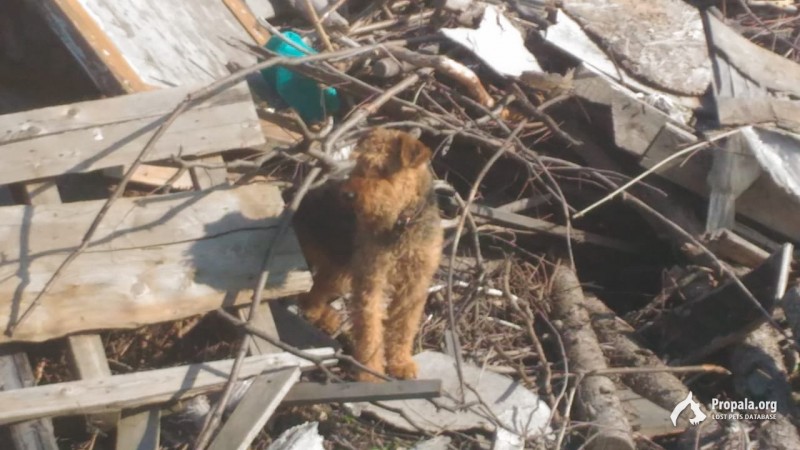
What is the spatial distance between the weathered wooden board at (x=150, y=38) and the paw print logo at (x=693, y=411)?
2.92 metres

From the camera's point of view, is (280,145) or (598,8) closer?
(280,145)

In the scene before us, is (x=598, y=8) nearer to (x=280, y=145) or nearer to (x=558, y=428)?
A: (x=280, y=145)

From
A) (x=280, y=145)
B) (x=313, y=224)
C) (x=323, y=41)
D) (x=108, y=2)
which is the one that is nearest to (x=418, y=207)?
(x=313, y=224)

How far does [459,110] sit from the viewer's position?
229 inches

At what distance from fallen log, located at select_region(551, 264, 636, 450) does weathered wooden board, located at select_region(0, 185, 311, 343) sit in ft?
4.94

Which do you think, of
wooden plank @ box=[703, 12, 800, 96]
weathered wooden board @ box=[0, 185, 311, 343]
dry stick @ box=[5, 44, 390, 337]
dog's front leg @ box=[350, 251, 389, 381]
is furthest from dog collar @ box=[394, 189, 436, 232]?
wooden plank @ box=[703, 12, 800, 96]

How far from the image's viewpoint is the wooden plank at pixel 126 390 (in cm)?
378

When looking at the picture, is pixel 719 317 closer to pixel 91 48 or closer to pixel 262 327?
pixel 262 327

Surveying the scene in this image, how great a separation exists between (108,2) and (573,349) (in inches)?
123

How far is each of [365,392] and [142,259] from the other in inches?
43.6

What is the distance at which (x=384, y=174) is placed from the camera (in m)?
4.12

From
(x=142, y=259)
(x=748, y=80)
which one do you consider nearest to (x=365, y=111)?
(x=142, y=259)

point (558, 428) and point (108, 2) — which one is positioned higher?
point (108, 2)

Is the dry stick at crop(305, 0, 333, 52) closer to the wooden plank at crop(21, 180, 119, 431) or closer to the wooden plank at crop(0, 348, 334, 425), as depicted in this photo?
the wooden plank at crop(0, 348, 334, 425)
